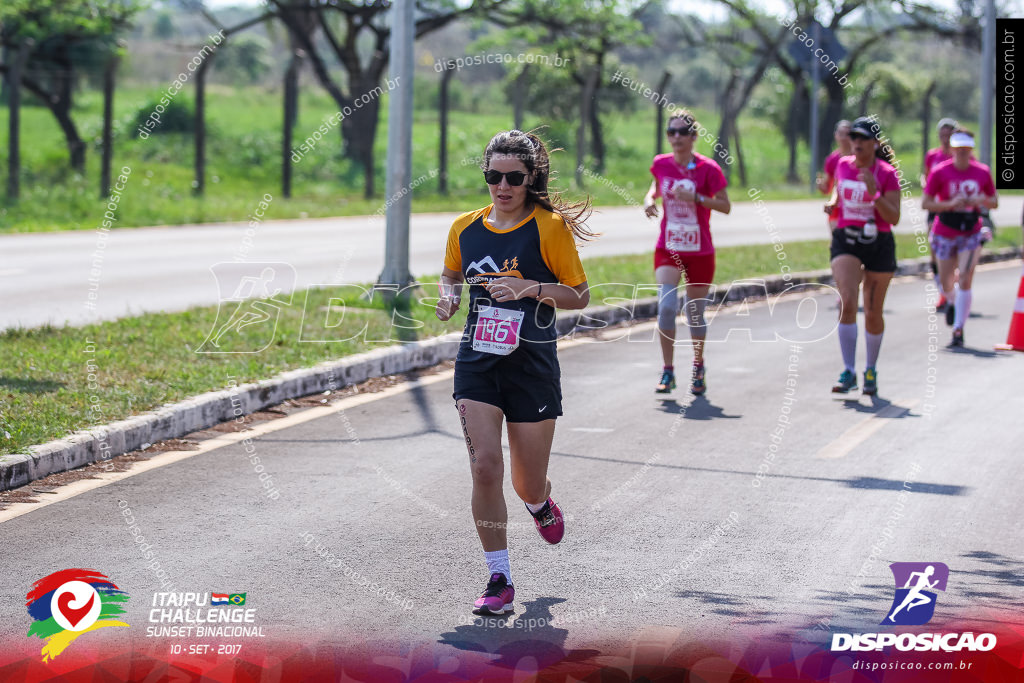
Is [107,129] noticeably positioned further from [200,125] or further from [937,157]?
[937,157]

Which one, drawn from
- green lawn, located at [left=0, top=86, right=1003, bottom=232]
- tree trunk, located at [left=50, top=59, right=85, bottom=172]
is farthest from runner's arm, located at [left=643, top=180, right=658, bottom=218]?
tree trunk, located at [left=50, top=59, right=85, bottom=172]

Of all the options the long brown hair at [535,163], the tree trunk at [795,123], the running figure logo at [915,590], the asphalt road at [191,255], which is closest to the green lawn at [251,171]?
the tree trunk at [795,123]

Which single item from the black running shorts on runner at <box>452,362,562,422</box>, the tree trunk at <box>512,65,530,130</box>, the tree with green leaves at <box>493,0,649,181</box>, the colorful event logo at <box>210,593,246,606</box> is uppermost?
the tree with green leaves at <box>493,0,649,181</box>

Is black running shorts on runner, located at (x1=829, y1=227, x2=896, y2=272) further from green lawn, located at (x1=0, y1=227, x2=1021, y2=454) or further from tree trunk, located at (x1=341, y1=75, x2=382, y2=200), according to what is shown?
tree trunk, located at (x1=341, y1=75, x2=382, y2=200)

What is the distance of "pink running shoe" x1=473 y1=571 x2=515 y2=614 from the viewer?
4.95m

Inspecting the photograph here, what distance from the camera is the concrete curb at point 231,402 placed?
266 inches

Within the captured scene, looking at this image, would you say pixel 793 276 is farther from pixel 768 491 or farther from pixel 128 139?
pixel 128 139

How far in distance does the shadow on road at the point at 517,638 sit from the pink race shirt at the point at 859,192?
17.0 feet

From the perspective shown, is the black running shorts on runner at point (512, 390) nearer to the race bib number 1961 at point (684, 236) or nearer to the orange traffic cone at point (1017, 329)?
the race bib number 1961 at point (684, 236)

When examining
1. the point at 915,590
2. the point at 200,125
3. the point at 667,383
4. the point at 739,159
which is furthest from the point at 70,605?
the point at 739,159

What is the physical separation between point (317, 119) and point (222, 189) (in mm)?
12183

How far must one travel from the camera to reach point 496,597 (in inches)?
196

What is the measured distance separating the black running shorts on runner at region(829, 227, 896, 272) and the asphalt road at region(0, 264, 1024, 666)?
0.98 meters

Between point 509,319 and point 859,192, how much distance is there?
16.2 ft
